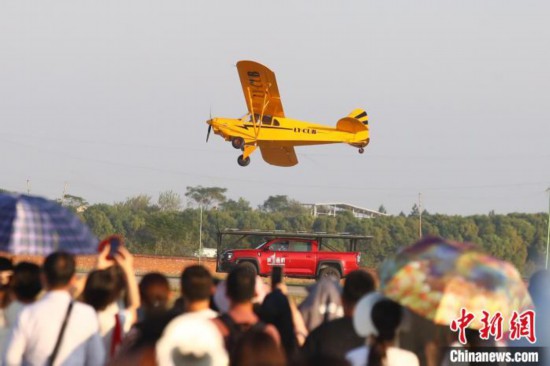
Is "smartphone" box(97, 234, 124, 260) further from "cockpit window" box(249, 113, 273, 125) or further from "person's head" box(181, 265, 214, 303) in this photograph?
"cockpit window" box(249, 113, 273, 125)

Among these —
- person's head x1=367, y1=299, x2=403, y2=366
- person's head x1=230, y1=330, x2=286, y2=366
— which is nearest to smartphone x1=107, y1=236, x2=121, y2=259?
person's head x1=367, y1=299, x2=403, y2=366

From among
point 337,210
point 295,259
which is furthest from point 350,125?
point 337,210

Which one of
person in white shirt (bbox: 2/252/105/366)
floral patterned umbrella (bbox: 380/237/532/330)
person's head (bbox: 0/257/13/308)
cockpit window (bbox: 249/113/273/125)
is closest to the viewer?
floral patterned umbrella (bbox: 380/237/532/330)

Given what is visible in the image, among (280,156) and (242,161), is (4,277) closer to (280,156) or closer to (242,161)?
(242,161)

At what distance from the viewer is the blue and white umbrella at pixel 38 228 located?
31.2ft

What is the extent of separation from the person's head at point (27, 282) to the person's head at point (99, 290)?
360mm

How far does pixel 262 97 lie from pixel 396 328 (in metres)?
36.4

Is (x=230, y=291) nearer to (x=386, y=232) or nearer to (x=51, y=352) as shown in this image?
(x=51, y=352)

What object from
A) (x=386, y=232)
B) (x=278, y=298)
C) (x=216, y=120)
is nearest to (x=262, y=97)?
(x=216, y=120)

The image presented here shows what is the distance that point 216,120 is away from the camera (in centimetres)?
4253

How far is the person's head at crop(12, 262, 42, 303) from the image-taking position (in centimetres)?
810

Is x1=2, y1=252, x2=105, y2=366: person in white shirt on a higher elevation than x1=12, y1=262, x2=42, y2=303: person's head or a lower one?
lower

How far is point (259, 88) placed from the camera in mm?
42656

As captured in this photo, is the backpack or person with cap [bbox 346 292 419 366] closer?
person with cap [bbox 346 292 419 366]
